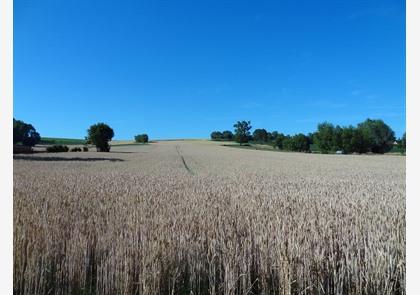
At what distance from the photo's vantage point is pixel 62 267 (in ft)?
12.6

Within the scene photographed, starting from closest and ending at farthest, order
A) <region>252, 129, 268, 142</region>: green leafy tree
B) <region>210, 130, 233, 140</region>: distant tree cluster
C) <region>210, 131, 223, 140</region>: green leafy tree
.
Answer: <region>210, 130, 233, 140</region>: distant tree cluster → <region>252, 129, 268, 142</region>: green leafy tree → <region>210, 131, 223, 140</region>: green leafy tree

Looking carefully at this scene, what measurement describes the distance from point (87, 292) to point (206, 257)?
4.81 ft

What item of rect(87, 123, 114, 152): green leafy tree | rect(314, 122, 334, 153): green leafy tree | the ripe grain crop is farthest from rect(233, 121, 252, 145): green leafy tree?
the ripe grain crop

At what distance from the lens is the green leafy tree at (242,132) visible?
10162 cm

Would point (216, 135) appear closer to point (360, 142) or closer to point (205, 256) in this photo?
point (360, 142)

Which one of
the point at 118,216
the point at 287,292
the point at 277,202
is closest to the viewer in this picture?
the point at 287,292

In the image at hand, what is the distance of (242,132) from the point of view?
102 m

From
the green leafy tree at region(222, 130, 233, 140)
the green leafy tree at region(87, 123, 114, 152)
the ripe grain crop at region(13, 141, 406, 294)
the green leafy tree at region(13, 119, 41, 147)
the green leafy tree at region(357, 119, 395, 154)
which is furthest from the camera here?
the green leafy tree at region(222, 130, 233, 140)

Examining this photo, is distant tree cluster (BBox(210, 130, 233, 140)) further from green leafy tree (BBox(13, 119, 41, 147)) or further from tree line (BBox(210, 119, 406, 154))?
green leafy tree (BBox(13, 119, 41, 147))

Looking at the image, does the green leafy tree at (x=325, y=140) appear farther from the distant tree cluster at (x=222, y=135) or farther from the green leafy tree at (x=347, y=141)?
the distant tree cluster at (x=222, y=135)

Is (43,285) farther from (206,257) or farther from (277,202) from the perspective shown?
(277,202)

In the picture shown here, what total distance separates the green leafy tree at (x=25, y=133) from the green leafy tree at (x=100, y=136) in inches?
440

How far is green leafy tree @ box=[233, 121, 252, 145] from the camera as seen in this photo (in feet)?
333
